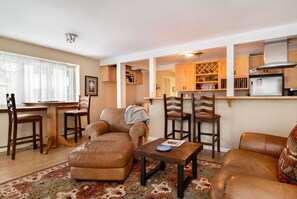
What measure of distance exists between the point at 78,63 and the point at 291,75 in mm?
5350

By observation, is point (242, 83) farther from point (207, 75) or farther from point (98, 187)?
point (98, 187)

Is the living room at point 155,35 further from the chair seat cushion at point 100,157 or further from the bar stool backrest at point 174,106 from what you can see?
the chair seat cushion at point 100,157

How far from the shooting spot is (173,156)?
5.67 feet

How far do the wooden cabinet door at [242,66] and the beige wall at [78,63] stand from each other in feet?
12.4

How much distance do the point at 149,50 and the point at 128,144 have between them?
2761 mm

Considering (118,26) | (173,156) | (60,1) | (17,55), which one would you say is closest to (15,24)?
(17,55)

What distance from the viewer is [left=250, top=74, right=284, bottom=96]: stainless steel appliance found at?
391cm

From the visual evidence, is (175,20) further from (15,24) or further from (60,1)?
(15,24)

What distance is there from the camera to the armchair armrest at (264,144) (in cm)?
174

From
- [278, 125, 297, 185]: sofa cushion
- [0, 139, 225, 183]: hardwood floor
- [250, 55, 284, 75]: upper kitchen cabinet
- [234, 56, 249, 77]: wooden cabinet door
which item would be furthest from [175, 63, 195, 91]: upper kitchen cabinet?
[278, 125, 297, 185]: sofa cushion

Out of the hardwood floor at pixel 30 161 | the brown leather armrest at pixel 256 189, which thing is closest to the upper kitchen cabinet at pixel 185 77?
the hardwood floor at pixel 30 161

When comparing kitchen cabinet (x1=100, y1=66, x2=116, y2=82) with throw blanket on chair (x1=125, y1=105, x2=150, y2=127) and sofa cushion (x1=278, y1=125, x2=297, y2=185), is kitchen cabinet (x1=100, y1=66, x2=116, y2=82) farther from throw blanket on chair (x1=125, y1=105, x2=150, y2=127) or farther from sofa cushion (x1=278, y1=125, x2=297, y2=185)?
sofa cushion (x1=278, y1=125, x2=297, y2=185)

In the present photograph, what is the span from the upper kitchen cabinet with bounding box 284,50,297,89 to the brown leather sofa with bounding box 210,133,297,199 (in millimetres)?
3026

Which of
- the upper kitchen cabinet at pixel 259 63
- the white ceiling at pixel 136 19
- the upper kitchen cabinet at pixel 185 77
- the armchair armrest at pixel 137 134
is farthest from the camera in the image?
the upper kitchen cabinet at pixel 185 77
